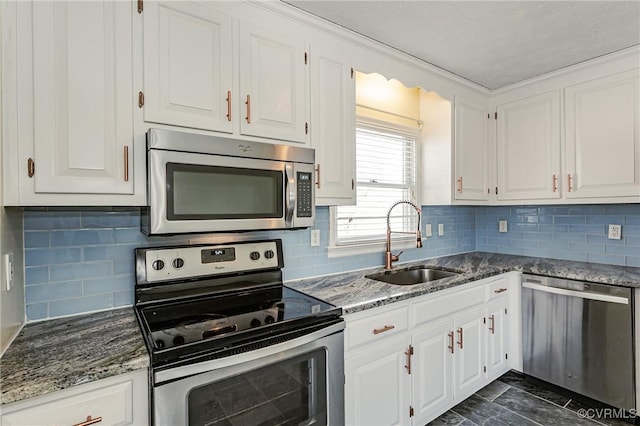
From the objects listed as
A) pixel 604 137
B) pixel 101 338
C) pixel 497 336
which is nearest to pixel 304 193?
pixel 101 338

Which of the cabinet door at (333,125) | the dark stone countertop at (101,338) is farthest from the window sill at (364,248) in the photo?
the cabinet door at (333,125)

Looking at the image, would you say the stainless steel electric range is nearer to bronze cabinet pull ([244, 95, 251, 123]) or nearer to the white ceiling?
bronze cabinet pull ([244, 95, 251, 123])

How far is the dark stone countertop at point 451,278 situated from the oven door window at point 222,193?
0.56 meters

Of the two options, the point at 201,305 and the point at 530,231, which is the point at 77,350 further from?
the point at 530,231

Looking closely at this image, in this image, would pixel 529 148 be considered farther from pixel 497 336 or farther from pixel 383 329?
pixel 383 329

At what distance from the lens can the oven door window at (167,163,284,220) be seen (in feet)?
4.39

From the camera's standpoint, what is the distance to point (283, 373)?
131cm

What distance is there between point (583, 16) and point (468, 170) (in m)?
1.21

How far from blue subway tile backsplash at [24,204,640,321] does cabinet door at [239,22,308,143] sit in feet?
1.98

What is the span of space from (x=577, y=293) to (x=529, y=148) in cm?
118

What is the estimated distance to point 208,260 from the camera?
1.67m

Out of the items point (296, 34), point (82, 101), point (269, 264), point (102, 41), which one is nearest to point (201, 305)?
point (269, 264)

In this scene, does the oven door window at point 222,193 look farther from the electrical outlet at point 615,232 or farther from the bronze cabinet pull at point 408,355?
the electrical outlet at point 615,232

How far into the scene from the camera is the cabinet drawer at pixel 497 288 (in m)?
2.38
